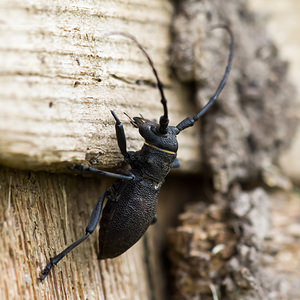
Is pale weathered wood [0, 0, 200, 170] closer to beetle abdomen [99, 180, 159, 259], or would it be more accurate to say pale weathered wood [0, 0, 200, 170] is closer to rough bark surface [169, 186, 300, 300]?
beetle abdomen [99, 180, 159, 259]

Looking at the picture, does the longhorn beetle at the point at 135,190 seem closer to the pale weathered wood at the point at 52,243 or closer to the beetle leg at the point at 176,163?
the pale weathered wood at the point at 52,243

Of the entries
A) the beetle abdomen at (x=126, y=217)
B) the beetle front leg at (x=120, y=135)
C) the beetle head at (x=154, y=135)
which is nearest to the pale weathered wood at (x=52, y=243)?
the beetle abdomen at (x=126, y=217)

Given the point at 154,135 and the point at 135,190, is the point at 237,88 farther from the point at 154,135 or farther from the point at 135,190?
the point at 135,190

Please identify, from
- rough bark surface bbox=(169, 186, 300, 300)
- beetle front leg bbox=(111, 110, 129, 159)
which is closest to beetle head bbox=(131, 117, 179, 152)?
beetle front leg bbox=(111, 110, 129, 159)

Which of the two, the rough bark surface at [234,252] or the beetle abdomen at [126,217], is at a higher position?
the beetle abdomen at [126,217]

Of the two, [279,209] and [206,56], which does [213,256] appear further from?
[206,56]
